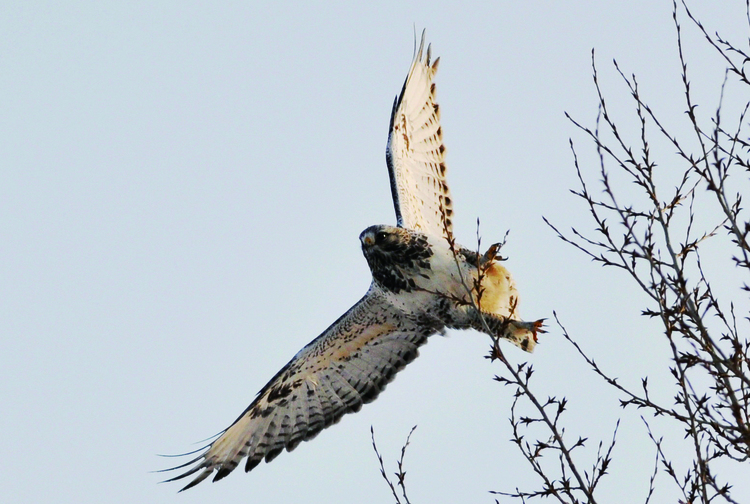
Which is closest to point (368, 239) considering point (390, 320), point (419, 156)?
point (390, 320)

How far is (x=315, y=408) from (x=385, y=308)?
1.12 meters

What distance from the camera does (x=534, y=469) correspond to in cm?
420

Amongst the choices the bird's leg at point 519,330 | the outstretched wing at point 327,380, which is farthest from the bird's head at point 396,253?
the bird's leg at point 519,330

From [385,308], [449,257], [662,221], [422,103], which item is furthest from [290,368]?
[662,221]

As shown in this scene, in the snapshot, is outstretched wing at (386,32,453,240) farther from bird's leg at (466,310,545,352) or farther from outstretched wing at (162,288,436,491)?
bird's leg at (466,310,545,352)

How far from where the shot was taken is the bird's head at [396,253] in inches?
285

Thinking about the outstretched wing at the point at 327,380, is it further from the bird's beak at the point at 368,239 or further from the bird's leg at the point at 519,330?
the bird's leg at the point at 519,330

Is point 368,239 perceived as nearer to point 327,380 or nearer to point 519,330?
point 519,330

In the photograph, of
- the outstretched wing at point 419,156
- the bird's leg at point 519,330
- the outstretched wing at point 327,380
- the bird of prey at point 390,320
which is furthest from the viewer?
the outstretched wing at point 419,156

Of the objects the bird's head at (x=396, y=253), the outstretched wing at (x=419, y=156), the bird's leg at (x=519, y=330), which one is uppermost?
the outstretched wing at (x=419, y=156)

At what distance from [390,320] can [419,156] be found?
165cm

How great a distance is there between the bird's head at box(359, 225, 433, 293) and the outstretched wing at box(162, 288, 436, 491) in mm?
417

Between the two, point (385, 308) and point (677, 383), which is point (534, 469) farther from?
point (385, 308)

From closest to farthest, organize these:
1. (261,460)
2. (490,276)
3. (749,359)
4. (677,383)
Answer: (749,359) < (677,383) < (490,276) < (261,460)
